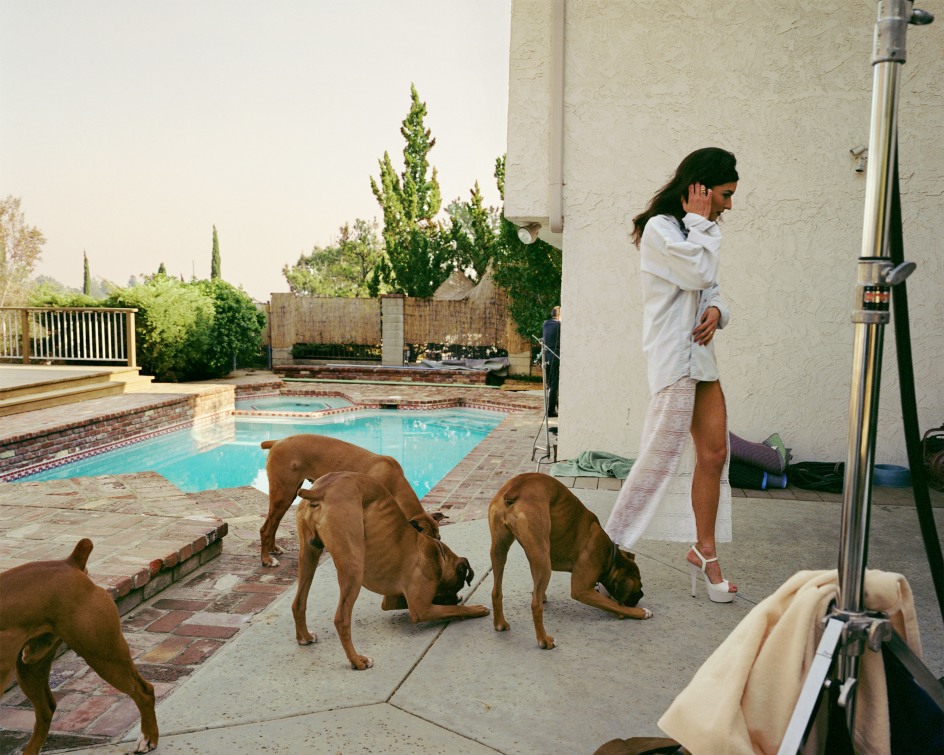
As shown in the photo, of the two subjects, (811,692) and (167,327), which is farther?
(167,327)

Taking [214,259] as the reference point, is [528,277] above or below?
below

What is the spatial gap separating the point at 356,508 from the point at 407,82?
29.4 metres

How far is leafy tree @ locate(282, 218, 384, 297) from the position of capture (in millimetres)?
35969

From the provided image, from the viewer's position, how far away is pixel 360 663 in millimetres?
2463

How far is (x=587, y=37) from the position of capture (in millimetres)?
6031

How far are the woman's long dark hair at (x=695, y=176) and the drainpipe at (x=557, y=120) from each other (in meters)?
3.00

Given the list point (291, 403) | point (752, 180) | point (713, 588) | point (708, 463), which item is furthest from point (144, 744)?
point (291, 403)

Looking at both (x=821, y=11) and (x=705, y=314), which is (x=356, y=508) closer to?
(x=705, y=314)

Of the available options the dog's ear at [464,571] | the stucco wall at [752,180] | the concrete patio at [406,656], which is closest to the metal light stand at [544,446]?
the stucco wall at [752,180]

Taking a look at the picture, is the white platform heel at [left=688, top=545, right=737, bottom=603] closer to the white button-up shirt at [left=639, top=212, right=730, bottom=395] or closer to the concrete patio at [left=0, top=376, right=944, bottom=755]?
the concrete patio at [left=0, top=376, right=944, bottom=755]

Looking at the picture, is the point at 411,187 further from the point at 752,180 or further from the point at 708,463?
the point at 708,463

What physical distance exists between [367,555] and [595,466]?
138 inches

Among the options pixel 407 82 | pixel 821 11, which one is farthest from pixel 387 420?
pixel 407 82

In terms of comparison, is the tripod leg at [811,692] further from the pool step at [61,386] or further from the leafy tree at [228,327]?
the leafy tree at [228,327]
